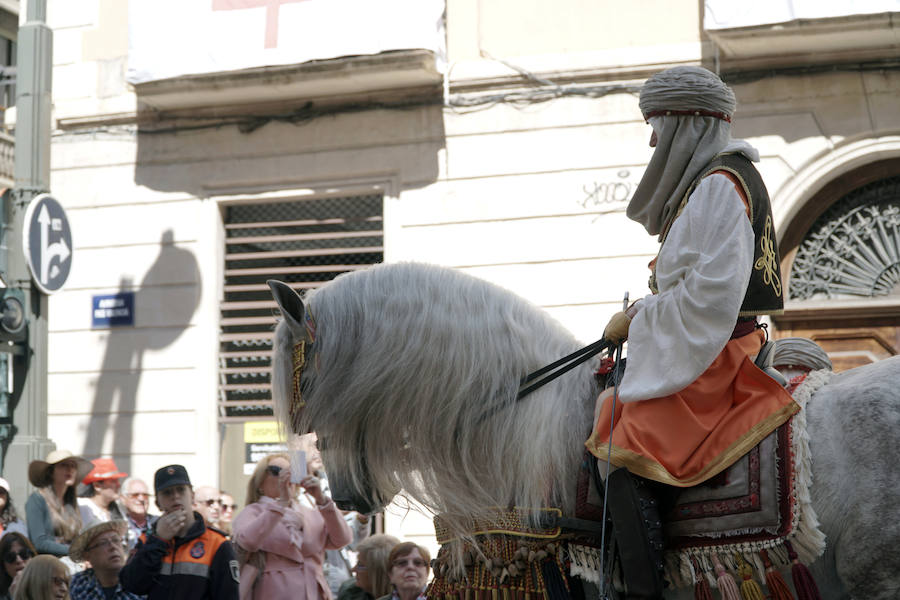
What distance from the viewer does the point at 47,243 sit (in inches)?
354

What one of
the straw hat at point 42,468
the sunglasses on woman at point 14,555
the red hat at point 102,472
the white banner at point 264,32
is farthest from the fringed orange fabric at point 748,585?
the white banner at point 264,32

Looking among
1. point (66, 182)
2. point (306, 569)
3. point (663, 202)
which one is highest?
point (66, 182)

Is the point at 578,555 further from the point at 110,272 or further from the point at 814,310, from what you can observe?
the point at 110,272

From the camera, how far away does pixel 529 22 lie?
10.2 m

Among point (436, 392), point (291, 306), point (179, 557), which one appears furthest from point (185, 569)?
point (436, 392)

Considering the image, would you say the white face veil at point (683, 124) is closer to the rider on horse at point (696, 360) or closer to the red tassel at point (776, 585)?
the rider on horse at point (696, 360)

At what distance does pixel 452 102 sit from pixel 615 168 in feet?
5.41

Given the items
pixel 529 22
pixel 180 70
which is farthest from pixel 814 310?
pixel 180 70

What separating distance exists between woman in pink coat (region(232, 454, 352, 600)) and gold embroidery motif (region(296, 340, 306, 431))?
2.73m

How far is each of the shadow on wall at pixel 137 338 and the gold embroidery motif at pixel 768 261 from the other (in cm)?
832

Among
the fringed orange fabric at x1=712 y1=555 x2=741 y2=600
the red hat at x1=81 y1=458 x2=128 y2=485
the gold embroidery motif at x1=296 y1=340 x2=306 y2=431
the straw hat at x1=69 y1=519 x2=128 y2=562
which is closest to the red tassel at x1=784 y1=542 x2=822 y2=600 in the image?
the fringed orange fabric at x1=712 y1=555 x2=741 y2=600

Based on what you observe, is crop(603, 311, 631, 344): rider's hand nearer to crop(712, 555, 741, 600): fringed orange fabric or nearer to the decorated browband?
crop(712, 555, 741, 600): fringed orange fabric

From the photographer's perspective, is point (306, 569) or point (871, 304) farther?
point (871, 304)

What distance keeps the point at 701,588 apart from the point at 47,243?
7318 mm
